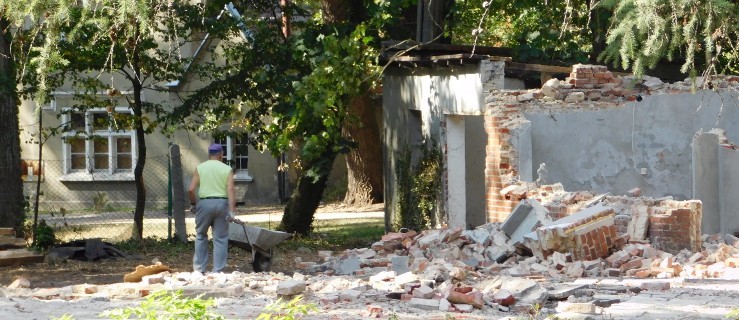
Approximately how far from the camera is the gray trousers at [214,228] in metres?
13.5

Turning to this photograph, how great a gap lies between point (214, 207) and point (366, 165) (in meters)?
16.3

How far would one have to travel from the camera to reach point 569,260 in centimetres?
1388

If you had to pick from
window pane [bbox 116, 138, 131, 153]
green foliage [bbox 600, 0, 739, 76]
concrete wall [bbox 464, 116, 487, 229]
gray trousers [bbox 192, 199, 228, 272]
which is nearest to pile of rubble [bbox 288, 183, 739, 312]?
gray trousers [bbox 192, 199, 228, 272]

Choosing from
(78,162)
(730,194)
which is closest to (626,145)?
(730,194)

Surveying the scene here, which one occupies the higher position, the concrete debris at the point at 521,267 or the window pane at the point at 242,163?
the window pane at the point at 242,163

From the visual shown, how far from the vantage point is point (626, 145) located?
58.0 feet

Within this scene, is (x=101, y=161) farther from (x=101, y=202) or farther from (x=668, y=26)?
(x=668, y=26)

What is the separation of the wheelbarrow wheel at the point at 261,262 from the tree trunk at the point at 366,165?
1243cm

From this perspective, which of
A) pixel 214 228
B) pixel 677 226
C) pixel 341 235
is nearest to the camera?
pixel 214 228

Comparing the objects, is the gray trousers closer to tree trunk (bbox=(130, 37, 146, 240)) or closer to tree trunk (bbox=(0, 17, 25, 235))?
tree trunk (bbox=(0, 17, 25, 235))

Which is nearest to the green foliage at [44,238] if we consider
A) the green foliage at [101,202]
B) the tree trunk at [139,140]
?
the tree trunk at [139,140]

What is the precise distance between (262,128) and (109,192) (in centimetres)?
1351

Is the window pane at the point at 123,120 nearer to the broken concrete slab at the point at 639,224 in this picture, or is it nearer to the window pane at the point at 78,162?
the broken concrete slab at the point at 639,224

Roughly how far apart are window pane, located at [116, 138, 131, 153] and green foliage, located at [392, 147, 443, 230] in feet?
46.8
